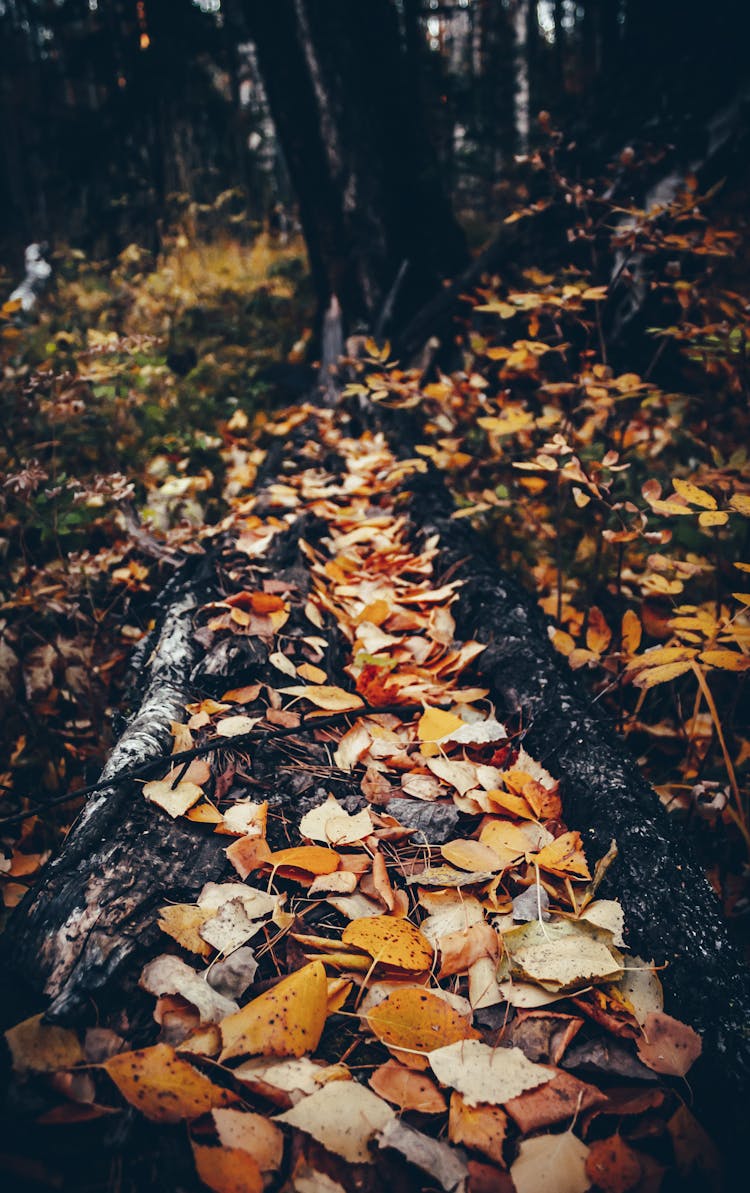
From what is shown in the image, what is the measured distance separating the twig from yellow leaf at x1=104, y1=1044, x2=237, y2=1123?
1.37ft

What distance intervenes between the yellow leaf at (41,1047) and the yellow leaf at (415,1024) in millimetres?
347

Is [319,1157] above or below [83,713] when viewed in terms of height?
above

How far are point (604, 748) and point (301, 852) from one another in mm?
608

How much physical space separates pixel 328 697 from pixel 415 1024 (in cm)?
64

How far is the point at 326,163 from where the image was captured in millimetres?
3551

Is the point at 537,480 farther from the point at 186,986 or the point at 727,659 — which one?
the point at 186,986

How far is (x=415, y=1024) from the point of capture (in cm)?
73

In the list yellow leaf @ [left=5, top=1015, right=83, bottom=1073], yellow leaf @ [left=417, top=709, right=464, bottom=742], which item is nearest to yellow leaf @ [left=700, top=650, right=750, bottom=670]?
yellow leaf @ [left=417, top=709, right=464, bottom=742]

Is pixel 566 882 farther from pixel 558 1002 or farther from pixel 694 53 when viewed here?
pixel 694 53

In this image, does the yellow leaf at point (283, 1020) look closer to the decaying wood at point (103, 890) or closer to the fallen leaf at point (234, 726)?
the decaying wood at point (103, 890)

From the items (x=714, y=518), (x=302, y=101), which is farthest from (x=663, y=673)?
(x=302, y=101)

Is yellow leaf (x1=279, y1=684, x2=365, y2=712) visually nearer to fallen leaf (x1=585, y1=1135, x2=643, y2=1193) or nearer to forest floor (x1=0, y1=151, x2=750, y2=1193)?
forest floor (x1=0, y1=151, x2=750, y2=1193)

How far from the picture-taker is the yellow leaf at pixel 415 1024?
713mm

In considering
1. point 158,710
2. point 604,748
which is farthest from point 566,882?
point 158,710
